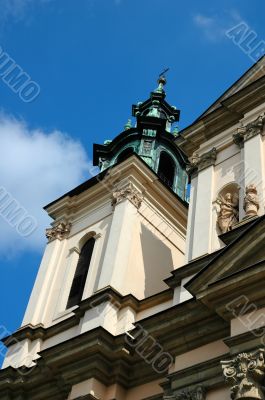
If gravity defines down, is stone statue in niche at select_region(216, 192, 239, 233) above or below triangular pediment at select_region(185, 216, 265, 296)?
above

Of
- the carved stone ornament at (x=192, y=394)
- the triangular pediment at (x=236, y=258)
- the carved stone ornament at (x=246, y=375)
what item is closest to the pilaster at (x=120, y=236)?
the triangular pediment at (x=236, y=258)

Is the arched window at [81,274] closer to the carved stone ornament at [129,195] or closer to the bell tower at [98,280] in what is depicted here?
the bell tower at [98,280]

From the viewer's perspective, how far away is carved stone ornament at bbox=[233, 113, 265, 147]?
15.2 m

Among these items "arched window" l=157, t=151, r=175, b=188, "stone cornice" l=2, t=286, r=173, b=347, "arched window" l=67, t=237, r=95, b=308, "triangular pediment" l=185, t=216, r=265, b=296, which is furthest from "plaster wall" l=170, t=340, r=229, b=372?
"arched window" l=157, t=151, r=175, b=188

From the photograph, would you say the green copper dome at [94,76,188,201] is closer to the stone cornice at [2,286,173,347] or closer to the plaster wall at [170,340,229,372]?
the stone cornice at [2,286,173,347]

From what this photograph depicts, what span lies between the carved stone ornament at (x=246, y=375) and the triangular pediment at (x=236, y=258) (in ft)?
5.08

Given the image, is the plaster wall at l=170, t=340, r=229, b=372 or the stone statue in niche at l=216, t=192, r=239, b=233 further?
the stone statue in niche at l=216, t=192, r=239, b=233

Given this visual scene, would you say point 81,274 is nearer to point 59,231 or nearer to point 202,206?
point 59,231

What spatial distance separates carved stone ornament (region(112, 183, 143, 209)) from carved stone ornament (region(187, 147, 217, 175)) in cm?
214

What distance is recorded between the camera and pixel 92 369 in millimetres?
13023

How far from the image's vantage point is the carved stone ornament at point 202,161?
15949 millimetres

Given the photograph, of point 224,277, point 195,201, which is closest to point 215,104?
point 195,201

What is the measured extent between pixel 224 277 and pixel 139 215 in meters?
7.08

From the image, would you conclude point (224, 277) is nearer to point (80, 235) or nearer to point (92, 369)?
point (92, 369)
